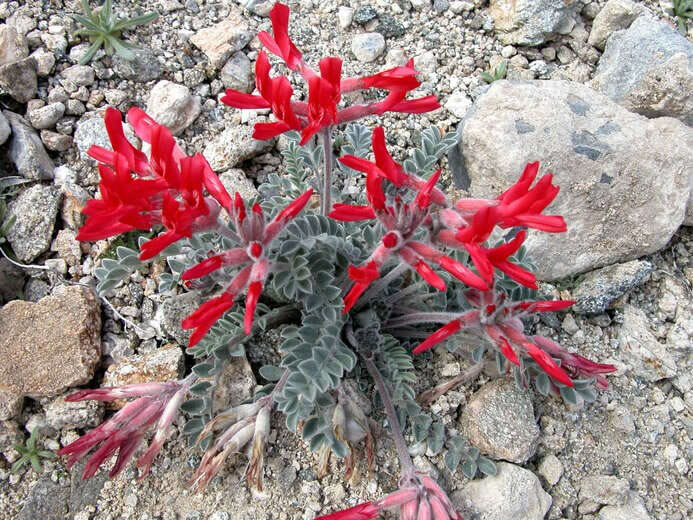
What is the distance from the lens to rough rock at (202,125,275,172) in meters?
4.30

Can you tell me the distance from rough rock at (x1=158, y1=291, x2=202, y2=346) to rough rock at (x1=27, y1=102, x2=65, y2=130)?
154 centimetres

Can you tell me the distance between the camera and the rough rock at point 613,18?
201 inches

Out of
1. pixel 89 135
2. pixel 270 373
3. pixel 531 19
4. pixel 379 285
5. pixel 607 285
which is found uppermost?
pixel 531 19

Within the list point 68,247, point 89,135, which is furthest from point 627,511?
point 89,135

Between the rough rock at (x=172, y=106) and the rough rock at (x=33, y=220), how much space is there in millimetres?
818

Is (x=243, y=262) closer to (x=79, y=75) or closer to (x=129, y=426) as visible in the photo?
(x=129, y=426)

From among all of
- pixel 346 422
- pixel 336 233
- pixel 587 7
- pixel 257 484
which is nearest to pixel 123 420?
pixel 257 484

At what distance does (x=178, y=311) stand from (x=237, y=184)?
2.91 feet

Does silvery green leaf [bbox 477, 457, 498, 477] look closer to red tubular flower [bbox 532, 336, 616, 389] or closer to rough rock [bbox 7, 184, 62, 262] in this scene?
red tubular flower [bbox 532, 336, 616, 389]

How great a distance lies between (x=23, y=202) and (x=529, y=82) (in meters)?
3.29

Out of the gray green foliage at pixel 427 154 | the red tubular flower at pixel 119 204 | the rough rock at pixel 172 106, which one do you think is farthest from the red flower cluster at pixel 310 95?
the rough rock at pixel 172 106

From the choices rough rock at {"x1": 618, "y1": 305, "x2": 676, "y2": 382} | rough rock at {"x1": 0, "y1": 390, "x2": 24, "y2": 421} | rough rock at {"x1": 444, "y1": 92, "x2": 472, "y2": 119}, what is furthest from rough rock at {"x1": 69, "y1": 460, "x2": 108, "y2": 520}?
rough rock at {"x1": 444, "y1": 92, "x2": 472, "y2": 119}

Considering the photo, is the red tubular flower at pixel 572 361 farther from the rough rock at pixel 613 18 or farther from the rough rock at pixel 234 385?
the rough rock at pixel 613 18

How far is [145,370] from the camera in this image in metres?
3.65
